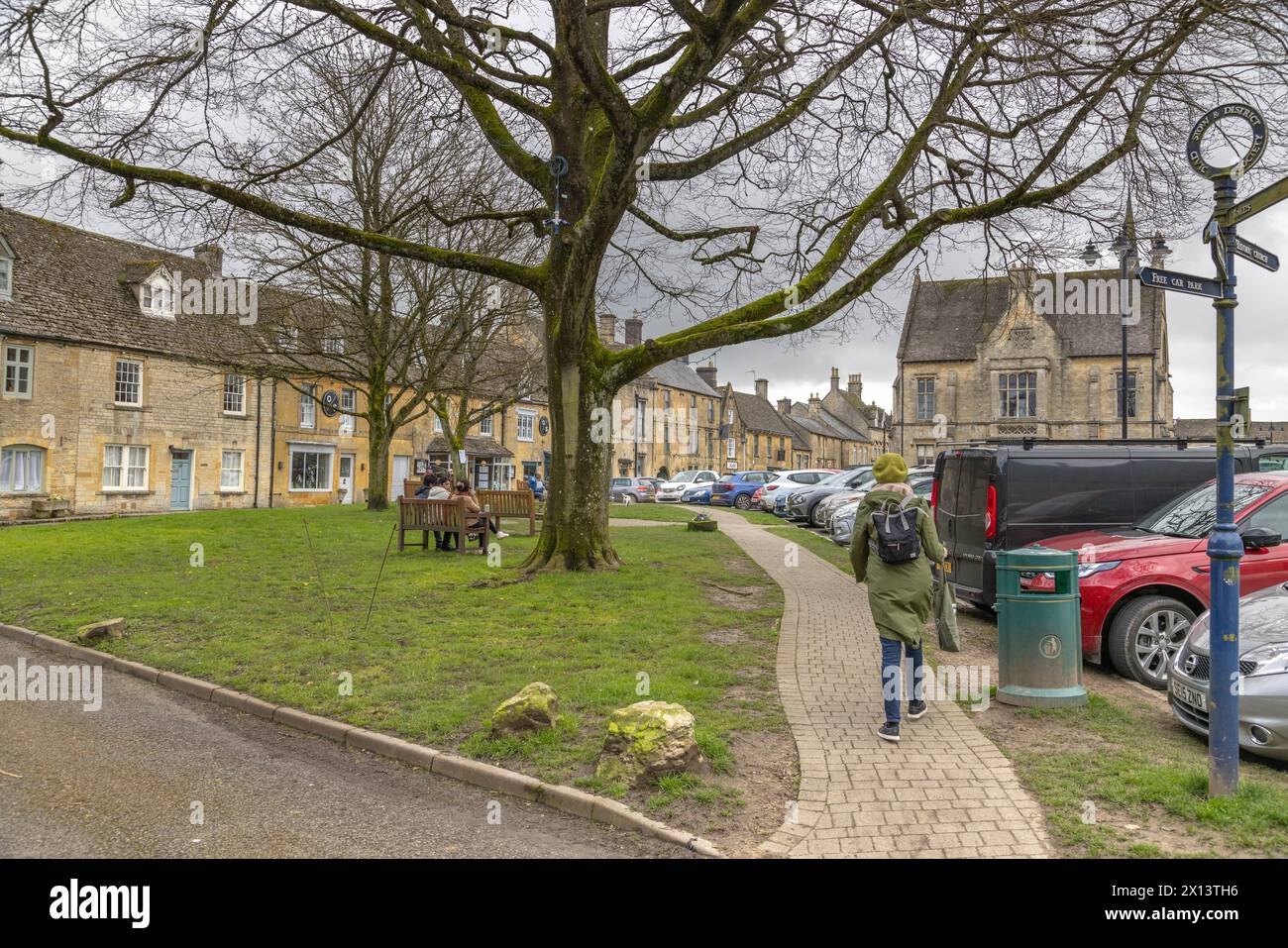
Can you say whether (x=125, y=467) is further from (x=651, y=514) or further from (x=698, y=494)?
(x=698, y=494)

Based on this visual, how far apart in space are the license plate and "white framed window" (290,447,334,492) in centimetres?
3791

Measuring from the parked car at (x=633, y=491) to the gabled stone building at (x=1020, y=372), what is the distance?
17.3 meters

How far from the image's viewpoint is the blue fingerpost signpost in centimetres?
459

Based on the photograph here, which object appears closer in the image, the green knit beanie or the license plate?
the license plate

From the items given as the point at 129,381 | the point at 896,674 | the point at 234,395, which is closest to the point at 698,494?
the point at 234,395

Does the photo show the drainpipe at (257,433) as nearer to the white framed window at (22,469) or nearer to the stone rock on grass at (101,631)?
the white framed window at (22,469)

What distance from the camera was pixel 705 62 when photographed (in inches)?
366

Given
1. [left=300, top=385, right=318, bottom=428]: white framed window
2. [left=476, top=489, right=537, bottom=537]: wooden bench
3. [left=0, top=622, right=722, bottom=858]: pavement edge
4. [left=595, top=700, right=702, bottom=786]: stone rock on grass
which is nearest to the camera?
[left=0, top=622, right=722, bottom=858]: pavement edge

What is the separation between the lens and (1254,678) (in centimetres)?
525

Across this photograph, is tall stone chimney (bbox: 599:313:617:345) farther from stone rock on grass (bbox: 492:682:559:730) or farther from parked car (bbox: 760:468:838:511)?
stone rock on grass (bbox: 492:682:559:730)

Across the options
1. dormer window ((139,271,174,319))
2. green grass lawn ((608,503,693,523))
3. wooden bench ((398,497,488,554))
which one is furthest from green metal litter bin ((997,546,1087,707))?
dormer window ((139,271,174,319))

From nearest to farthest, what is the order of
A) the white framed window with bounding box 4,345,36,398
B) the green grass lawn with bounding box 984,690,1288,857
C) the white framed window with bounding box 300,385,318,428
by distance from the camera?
1. the green grass lawn with bounding box 984,690,1288,857
2. the white framed window with bounding box 4,345,36,398
3. the white framed window with bounding box 300,385,318,428

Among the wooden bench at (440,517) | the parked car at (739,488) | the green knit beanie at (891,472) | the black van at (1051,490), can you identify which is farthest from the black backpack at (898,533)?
the parked car at (739,488)

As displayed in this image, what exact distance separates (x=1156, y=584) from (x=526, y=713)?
19.3ft
